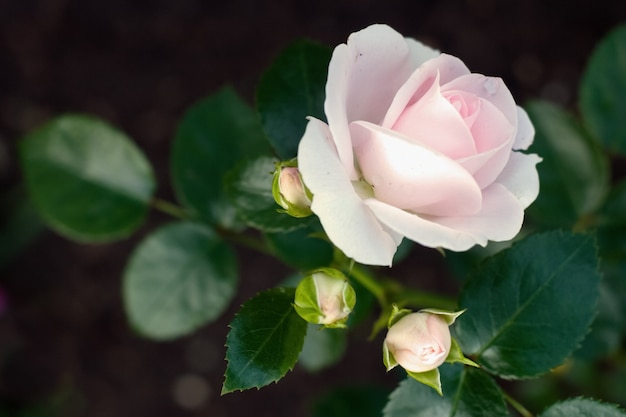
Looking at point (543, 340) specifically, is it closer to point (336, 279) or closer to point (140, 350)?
point (336, 279)

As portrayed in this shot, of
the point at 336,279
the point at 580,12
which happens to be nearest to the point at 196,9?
the point at 580,12

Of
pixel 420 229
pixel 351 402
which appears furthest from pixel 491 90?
pixel 351 402

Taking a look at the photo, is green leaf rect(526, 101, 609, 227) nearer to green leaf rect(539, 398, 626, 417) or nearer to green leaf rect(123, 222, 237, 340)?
green leaf rect(539, 398, 626, 417)

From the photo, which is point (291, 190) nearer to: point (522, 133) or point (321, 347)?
point (522, 133)

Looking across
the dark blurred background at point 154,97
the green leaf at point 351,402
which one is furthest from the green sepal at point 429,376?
the dark blurred background at point 154,97

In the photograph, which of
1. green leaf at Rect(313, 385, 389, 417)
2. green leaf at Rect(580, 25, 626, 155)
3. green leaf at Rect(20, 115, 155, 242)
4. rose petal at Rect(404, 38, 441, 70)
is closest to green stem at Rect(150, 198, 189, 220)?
green leaf at Rect(20, 115, 155, 242)

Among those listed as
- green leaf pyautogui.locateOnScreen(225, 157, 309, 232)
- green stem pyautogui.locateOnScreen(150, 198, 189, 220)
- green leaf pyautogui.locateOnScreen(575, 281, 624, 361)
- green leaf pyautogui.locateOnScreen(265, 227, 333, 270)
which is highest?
green leaf pyautogui.locateOnScreen(225, 157, 309, 232)
